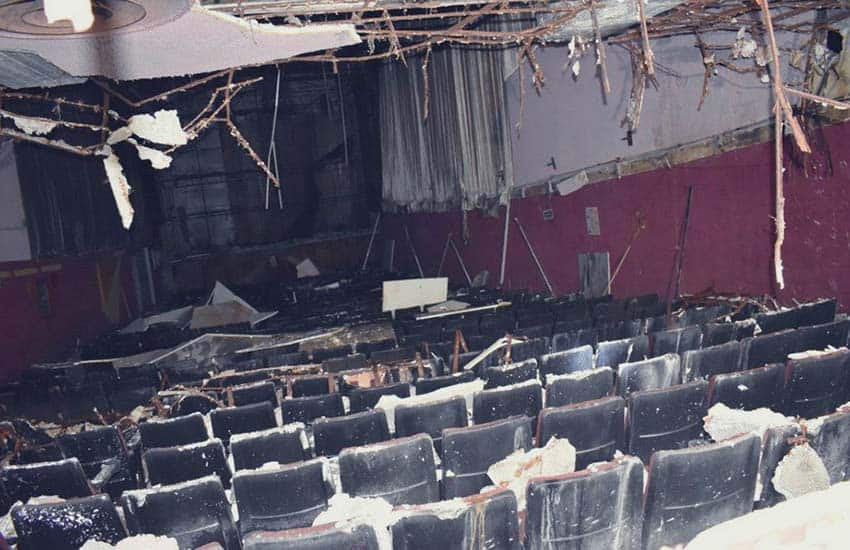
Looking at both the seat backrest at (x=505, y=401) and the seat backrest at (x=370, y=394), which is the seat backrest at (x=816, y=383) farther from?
the seat backrest at (x=370, y=394)

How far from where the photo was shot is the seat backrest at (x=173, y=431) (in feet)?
13.6

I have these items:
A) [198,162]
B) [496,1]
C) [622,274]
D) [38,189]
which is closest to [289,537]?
[496,1]

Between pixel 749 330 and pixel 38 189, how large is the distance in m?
11.4

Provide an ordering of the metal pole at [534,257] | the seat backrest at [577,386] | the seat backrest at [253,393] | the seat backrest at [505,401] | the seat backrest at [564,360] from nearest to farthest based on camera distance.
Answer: the seat backrest at [505,401] < the seat backrest at [577,386] < the seat backrest at [564,360] < the seat backrest at [253,393] < the metal pole at [534,257]

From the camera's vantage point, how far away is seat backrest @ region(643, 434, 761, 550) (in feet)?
8.66

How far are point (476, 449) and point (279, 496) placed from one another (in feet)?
3.36

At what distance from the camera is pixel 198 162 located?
54.6 ft

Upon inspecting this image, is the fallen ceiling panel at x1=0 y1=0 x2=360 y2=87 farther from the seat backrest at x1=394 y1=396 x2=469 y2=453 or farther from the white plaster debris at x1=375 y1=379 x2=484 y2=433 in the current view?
the white plaster debris at x1=375 y1=379 x2=484 y2=433

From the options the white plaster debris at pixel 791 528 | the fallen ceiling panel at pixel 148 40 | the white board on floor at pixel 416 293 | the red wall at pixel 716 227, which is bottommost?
the white plaster debris at pixel 791 528

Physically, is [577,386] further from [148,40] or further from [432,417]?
[148,40]

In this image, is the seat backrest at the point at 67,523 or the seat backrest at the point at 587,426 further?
the seat backrest at the point at 587,426

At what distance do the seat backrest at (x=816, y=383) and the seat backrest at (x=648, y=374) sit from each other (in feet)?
2.20

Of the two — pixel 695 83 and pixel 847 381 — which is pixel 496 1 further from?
pixel 695 83

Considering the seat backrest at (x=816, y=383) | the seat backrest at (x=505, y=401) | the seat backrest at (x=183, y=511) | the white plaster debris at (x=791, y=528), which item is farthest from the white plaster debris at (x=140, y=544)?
the seat backrest at (x=816, y=383)
